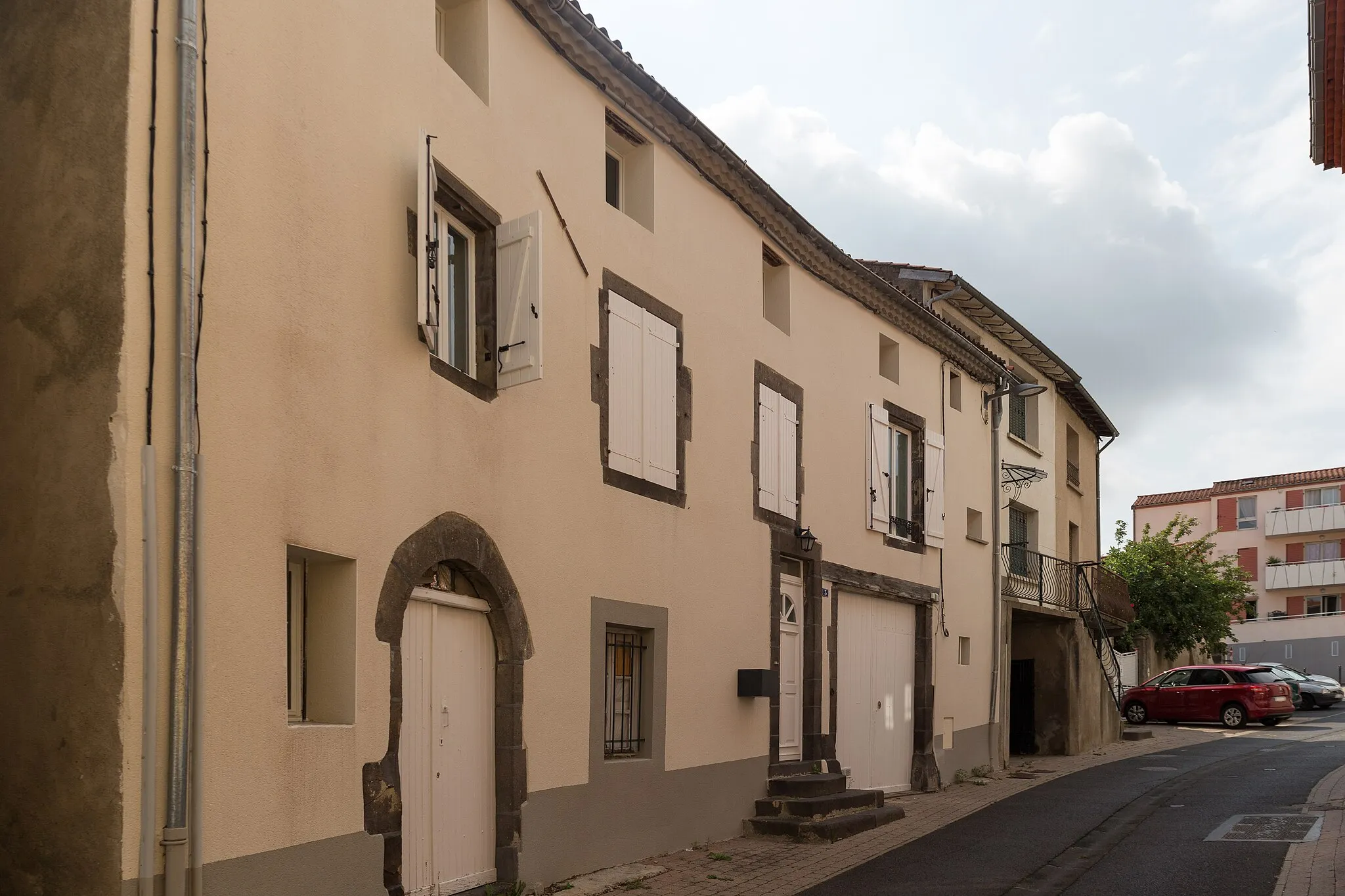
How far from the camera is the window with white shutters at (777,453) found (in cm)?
1321

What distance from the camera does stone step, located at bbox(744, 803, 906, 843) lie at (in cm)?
1215

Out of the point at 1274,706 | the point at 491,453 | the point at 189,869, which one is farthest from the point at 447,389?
the point at 1274,706

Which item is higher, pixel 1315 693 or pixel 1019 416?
pixel 1019 416

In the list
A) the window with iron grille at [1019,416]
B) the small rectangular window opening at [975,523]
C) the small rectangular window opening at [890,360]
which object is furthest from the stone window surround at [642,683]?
the window with iron grille at [1019,416]

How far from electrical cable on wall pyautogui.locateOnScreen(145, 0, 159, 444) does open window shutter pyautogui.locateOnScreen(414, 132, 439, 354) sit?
1.84 meters

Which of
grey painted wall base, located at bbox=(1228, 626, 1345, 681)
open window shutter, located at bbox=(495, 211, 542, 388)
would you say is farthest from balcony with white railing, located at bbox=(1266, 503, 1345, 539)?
open window shutter, located at bbox=(495, 211, 542, 388)

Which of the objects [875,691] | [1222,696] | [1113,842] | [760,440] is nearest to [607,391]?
[760,440]

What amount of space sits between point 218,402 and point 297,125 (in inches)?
65.3

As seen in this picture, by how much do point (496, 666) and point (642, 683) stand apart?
229cm

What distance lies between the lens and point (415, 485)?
7.90 metres

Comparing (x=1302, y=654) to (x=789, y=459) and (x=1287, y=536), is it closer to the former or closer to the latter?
(x=1287, y=536)

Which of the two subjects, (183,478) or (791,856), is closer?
(183,478)

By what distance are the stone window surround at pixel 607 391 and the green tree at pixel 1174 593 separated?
2514 centimetres

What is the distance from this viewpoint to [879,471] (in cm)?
1587
